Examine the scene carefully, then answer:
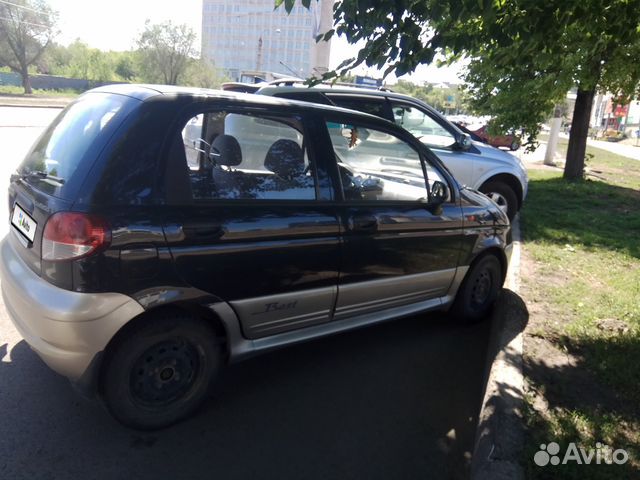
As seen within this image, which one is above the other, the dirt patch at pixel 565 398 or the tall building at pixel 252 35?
the tall building at pixel 252 35

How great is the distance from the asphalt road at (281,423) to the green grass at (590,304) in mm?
619

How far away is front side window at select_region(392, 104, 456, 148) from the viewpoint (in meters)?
7.45

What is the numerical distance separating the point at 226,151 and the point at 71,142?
34.3 inches

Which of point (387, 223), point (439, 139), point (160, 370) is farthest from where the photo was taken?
point (439, 139)

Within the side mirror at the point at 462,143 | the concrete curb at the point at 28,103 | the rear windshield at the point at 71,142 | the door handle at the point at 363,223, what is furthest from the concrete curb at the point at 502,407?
the concrete curb at the point at 28,103

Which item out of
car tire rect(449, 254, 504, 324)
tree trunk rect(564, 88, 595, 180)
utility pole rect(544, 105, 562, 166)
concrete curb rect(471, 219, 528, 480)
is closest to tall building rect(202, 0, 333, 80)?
utility pole rect(544, 105, 562, 166)

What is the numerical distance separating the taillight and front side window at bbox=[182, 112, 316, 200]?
1.76 ft

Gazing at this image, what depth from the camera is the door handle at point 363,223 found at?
3547mm

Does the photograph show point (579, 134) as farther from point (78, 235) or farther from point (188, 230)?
point (78, 235)

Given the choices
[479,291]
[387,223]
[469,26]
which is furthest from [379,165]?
[469,26]

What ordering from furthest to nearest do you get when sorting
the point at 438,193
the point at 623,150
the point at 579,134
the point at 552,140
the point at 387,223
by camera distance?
the point at 623,150
the point at 552,140
the point at 579,134
the point at 438,193
the point at 387,223

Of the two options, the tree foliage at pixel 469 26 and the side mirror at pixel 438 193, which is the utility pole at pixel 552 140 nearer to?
the tree foliage at pixel 469 26

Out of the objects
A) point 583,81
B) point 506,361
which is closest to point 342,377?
point 506,361

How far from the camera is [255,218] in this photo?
121 inches
